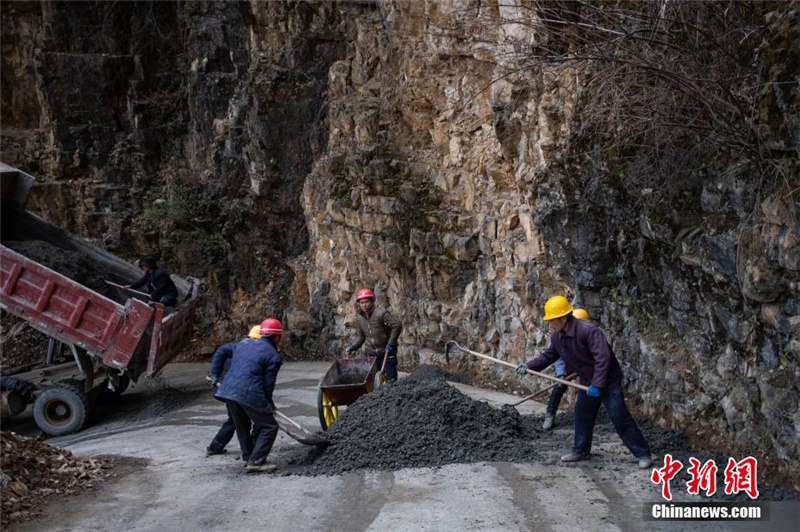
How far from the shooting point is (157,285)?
39.3 ft

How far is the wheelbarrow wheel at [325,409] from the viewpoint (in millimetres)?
8555

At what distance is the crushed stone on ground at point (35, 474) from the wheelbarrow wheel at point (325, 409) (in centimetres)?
227

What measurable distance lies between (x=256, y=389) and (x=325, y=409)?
1.65 meters

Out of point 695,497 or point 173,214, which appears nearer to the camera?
point 695,497

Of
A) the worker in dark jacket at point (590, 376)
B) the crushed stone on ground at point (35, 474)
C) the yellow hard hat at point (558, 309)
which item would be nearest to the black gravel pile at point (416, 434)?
the worker in dark jacket at point (590, 376)

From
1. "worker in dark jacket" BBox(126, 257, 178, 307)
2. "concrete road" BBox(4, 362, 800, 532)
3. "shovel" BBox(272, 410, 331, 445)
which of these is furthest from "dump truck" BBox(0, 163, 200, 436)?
"shovel" BBox(272, 410, 331, 445)

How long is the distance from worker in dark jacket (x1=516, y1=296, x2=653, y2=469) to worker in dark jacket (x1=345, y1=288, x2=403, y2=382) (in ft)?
9.22

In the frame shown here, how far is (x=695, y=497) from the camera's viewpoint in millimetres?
6078

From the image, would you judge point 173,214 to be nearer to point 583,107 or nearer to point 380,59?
point 380,59

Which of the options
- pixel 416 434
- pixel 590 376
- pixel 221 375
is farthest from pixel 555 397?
pixel 221 375

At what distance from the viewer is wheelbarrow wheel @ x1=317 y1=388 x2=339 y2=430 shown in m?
8.55

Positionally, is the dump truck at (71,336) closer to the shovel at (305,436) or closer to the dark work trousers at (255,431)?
the dark work trousers at (255,431)

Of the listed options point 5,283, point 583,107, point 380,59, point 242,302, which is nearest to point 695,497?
point 583,107

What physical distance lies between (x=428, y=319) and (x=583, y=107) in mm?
5727
